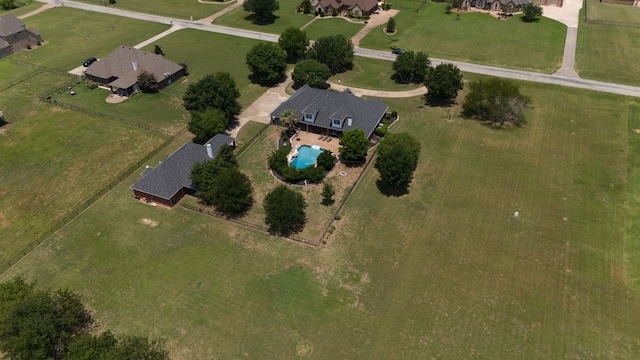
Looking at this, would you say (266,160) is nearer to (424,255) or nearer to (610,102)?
(424,255)

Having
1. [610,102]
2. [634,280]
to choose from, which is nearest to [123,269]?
[634,280]

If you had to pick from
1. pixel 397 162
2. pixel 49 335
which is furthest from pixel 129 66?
pixel 49 335

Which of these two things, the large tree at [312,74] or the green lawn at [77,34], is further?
the green lawn at [77,34]

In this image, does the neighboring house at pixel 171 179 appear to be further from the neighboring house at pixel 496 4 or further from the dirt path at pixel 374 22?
the neighboring house at pixel 496 4

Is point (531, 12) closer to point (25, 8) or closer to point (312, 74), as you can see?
point (312, 74)

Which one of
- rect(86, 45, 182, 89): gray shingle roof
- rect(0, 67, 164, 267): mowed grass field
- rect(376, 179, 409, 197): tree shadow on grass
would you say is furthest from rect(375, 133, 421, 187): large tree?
rect(86, 45, 182, 89): gray shingle roof

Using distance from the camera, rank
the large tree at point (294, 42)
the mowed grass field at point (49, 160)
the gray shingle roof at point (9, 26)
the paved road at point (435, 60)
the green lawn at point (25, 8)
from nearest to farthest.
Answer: the mowed grass field at point (49, 160), the paved road at point (435, 60), the large tree at point (294, 42), the gray shingle roof at point (9, 26), the green lawn at point (25, 8)

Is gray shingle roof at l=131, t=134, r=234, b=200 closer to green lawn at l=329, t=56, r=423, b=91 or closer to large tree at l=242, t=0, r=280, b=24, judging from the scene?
green lawn at l=329, t=56, r=423, b=91

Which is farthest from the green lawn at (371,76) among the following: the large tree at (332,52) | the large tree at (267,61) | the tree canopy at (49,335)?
the tree canopy at (49,335)
